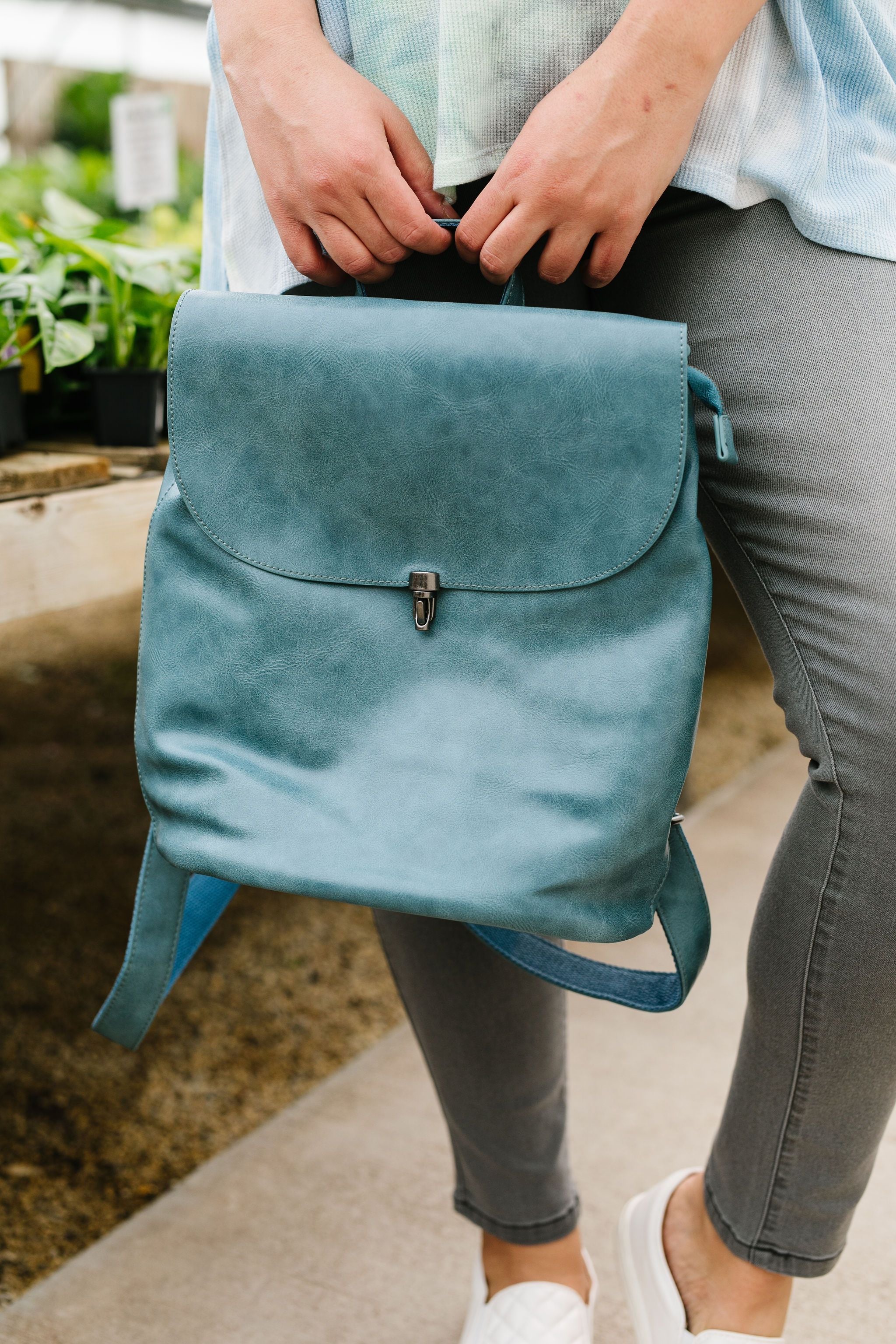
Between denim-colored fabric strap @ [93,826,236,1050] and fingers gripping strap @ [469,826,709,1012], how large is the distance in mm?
212

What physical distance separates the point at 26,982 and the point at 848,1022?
1114 mm

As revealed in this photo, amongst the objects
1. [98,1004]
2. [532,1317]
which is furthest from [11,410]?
[532,1317]

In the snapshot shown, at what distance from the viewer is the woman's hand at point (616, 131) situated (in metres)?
0.59

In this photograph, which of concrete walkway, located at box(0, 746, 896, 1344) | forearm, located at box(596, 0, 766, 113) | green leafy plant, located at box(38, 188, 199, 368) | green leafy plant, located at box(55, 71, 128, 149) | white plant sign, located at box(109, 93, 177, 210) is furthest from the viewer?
green leafy plant, located at box(55, 71, 128, 149)

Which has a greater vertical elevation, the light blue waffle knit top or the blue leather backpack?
the light blue waffle knit top

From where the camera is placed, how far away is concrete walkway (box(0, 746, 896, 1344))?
95cm

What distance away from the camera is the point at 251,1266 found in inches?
39.8

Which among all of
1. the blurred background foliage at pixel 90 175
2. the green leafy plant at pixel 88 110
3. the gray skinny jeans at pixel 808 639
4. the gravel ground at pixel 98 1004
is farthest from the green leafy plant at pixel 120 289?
the green leafy plant at pixel 88 110

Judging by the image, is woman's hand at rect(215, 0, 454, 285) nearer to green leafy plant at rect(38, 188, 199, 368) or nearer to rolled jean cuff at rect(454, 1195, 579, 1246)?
green leafy plant at rect(38, 188, 199, 368)

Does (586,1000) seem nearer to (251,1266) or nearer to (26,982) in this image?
(251,1266)

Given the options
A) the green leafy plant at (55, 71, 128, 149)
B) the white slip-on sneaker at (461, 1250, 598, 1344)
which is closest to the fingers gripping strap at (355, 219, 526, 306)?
the white slip-on sneaker at (461, 1250, 598, 1344)

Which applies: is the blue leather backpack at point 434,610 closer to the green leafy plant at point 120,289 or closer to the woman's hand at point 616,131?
the woman's hand at point 616,131

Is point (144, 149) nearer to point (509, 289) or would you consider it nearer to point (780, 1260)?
point (509, 289)

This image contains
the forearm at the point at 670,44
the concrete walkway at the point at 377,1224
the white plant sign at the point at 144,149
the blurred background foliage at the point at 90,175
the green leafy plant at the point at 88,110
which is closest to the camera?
the forearm at the point at 670,44
